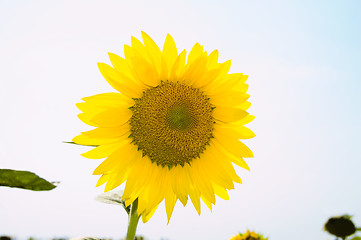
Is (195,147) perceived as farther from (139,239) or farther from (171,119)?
(139,239)

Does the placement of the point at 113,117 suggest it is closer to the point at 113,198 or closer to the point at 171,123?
the point at 171,123

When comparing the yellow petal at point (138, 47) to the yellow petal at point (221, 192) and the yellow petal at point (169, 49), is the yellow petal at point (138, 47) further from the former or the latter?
the yellow petal at point (221, 192)

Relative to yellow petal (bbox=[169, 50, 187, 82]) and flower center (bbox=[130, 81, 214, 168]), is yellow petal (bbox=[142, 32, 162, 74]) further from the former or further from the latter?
flower center (bbox=[130, 81, 214, 168])

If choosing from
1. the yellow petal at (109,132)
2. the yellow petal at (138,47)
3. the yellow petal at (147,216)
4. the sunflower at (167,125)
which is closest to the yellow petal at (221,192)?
the sunflower at (167,125)

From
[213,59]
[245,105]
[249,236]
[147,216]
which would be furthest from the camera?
[249,236]

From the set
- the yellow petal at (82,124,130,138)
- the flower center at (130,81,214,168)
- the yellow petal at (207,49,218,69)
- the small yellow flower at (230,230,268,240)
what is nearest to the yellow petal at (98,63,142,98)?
the flower center at (130,81,214,168)

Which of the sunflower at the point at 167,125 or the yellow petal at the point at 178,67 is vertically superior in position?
the yellow petal at the point at 178,67

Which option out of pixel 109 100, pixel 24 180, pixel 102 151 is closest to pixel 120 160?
pixel 102 151
